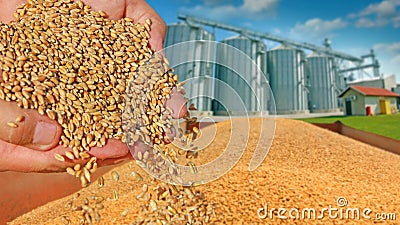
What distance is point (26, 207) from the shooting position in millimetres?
1662

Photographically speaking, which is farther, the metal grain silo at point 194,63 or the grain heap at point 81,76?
the metal grain silo at point 194,63

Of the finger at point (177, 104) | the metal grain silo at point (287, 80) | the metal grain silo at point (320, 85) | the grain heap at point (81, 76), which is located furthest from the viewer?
the metal grain silo at point (320, 85)

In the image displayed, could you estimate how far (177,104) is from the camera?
53.7 inches

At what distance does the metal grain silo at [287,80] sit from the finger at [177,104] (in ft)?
34.1

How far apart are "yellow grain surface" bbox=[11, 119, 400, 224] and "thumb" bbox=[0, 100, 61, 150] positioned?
0.55 meters

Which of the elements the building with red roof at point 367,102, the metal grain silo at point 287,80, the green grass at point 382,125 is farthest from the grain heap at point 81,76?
the metal grain silo at point 287,80

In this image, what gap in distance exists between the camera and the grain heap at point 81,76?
3.57ft

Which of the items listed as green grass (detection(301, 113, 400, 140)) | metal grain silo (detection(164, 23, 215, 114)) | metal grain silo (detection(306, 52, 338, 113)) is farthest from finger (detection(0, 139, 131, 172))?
metal grain silo (detection(306, 52, 338, 113))

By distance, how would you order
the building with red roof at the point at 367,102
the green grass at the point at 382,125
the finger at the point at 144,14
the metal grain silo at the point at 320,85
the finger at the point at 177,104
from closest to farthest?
the finger at the point at 177,104, the finger at the point at 144,14, the green grass at the point at 382,125, the building with red roof at the point at 367,102, the metal grain silo at the point at 320,85

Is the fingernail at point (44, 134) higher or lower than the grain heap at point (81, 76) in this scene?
lower

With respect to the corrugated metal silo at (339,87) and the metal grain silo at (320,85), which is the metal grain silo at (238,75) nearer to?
the metal grain silo at (320,85)

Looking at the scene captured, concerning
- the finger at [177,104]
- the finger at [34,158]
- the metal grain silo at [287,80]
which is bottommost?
the finger at [34,158]

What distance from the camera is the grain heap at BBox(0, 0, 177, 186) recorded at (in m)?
1.09

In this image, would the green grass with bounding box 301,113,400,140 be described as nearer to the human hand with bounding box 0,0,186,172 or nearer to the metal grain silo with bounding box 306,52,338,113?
the human hand with bounding box 0,0,186,172
